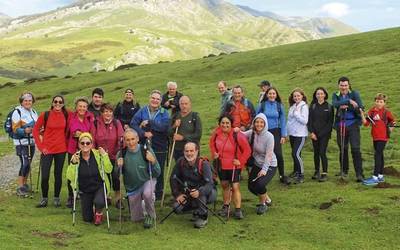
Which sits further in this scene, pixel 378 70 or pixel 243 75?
pixel 243 75

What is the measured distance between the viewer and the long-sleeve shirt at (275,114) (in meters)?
19.8

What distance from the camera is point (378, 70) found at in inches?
1893

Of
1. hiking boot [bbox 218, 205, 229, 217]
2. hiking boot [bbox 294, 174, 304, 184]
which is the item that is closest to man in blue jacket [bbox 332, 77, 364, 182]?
hiking boot [bbox 294, 174, 304, 184]

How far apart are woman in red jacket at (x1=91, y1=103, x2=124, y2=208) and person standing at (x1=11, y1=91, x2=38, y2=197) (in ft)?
12.3

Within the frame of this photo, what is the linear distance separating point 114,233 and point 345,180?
10610 mm

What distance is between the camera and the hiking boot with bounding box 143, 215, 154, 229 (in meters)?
15.5

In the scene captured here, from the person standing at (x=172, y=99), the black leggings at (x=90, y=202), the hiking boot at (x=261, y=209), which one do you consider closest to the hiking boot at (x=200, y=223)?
the hiking boot at (x=261, y=209)

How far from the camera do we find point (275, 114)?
778 inches

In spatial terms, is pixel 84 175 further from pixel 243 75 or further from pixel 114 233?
pixel 243 75

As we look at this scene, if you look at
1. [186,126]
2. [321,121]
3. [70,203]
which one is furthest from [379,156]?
[70,203]

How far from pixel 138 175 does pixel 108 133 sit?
2.23 metres

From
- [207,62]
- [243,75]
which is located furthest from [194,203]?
[207,62]

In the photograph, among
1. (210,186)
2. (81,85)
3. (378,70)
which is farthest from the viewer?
(81,85)

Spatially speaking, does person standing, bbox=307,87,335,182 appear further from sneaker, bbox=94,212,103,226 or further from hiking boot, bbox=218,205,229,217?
sneaker, bbox=94,212,103,226
